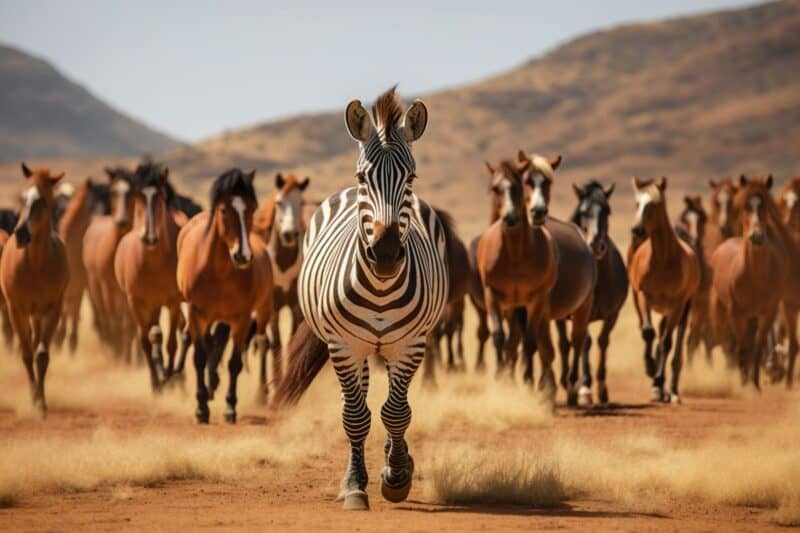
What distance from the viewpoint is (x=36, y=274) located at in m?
13.3

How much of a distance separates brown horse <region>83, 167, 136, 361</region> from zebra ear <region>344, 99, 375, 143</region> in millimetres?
8509

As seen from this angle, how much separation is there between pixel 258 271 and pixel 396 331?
19.7ft

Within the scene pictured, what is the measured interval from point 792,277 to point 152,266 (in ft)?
31.3

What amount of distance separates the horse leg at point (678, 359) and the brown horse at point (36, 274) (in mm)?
7783

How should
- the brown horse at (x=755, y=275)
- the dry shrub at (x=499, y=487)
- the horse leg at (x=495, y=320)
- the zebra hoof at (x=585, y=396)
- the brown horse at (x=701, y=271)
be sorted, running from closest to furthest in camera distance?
the dry shrub at (x=499, y=487), the horse leg at (x=495, y=320), the zebra hoof at (x=585, y=396), the brown horse at (x=755, y=275), the brown horse at (x=701, y=271)

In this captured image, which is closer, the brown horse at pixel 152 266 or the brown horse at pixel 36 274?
the brown horse at pixel 36 274

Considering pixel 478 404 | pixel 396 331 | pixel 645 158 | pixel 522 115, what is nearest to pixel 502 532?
pixel 396 331

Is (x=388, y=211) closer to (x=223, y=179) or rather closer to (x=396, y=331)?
(x=396, y=331)

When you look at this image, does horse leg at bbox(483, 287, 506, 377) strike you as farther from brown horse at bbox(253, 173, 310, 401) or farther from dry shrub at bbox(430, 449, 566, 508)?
dry shrub at bbox(430, 449, 566, 508)

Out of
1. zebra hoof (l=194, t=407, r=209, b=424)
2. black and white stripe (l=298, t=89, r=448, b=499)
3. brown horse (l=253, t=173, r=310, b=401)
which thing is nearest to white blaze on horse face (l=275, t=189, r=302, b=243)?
brown horse (l=253, t=173, r=310, b=401)

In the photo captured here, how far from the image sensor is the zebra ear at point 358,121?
24.9ft

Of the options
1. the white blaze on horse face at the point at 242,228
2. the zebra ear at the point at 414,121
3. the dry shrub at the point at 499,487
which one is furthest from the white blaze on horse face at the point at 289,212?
the zebra ear at the point at 414,121

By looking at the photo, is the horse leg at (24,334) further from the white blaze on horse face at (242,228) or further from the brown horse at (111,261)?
the brown horse at (111,261)

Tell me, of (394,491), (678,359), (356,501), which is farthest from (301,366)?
(678,359)
